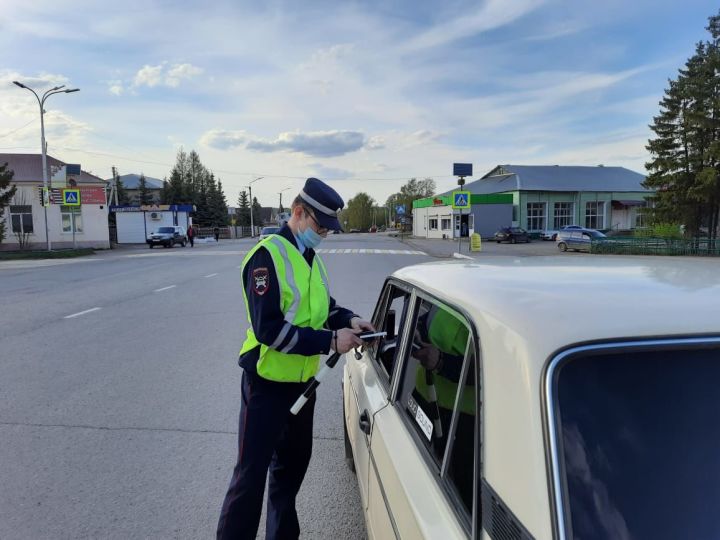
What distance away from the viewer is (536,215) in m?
58.7

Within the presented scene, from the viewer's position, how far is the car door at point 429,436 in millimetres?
1430

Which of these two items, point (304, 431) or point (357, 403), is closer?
point (304, 431)

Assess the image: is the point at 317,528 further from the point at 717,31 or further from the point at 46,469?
the point at 717,31

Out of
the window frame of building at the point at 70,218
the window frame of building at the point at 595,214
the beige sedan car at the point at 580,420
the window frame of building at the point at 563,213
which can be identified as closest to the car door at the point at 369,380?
the beige sedan car at the point at 580,420

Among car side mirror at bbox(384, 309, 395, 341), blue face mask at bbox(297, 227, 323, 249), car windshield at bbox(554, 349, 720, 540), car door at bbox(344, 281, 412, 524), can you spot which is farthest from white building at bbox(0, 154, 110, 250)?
car windshield at bbox(554, 349, 720, 540)

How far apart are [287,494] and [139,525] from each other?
3.31ft

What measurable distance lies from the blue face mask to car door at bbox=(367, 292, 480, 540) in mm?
608

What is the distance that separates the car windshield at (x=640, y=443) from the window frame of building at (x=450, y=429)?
0.26m

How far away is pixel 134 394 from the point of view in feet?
17.0

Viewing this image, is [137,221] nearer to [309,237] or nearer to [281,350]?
[309,237]

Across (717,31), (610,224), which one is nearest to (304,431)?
(717,31)

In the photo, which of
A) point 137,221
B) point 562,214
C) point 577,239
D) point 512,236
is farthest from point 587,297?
point 562,214

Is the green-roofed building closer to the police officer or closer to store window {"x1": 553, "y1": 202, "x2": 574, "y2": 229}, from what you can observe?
store window {"x1": 553, "y1": 202, "x2": 574, "y2": 229}

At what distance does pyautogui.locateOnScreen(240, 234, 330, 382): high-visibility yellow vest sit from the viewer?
7.54 feet
